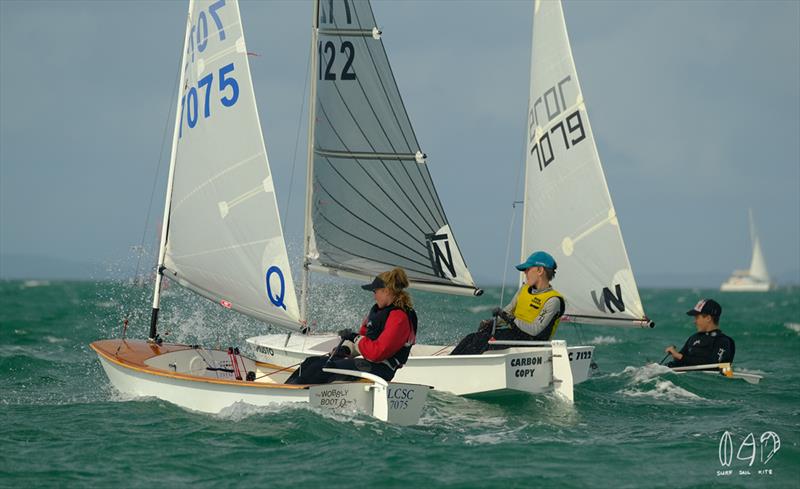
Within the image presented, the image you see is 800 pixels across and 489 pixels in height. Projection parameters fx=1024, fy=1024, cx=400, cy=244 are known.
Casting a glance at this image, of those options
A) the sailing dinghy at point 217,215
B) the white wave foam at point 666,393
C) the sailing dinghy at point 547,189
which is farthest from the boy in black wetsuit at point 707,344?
the sailing dinghy at point 217,215

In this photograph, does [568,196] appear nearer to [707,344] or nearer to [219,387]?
[707,344]

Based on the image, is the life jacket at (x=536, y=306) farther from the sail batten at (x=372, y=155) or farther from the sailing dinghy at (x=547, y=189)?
the sail batten at (x=372, y=155)

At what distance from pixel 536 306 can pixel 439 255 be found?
2409 mm

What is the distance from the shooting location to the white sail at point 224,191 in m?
10.2

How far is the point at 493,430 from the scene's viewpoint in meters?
8.59


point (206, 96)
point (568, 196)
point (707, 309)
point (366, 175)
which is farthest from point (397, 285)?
point (568, 196)

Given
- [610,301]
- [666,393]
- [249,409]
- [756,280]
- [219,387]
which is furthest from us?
[756,280]

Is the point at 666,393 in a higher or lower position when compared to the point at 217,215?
lower

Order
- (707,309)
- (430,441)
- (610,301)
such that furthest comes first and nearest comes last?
(610,301)
(707,309)
(430,441)

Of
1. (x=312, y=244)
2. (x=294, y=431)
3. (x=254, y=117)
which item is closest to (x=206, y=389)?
(x=294, y=431)

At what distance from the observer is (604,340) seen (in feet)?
Result: 77.4
